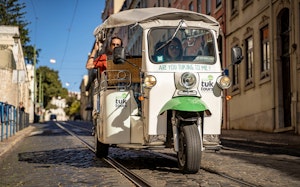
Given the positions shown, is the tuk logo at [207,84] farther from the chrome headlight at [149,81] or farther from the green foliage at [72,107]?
the green foliage at [72,107]

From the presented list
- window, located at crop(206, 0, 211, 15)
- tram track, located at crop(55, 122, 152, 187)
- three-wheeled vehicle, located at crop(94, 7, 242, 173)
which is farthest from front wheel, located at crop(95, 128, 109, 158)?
window, located at crop(206, 0, 211, 15)

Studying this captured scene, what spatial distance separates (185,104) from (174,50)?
116 centimetres

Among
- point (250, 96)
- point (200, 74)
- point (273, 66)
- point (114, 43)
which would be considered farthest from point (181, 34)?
point (250, 96)

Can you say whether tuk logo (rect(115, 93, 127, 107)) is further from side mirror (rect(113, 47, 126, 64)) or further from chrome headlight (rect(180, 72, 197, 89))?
chrome headlight (rect(180, 72, 197, 89))

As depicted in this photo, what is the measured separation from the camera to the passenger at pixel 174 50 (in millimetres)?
7539

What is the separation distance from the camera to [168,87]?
7.20 m

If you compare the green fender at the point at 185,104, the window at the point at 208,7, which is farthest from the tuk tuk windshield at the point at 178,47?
the window at the point at 208,7

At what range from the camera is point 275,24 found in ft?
66.2

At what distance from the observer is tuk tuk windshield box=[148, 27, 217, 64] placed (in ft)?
24.7

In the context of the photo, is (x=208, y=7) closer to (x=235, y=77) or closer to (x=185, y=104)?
(x=235, y=77)

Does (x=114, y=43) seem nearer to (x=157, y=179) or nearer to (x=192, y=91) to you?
(x=192, y=91)

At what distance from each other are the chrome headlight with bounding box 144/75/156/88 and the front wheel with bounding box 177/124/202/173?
2.70 ft

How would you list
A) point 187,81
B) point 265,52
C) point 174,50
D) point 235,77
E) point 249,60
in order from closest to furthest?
1. point 187,81
2. point 174,50
3. point 265,52
4. point 249,60
5. point 235,77

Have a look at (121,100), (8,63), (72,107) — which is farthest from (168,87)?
(72,107)
